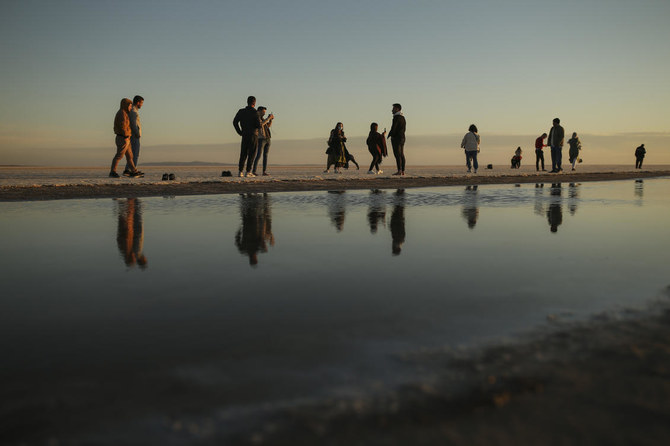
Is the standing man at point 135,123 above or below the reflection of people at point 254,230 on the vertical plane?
above

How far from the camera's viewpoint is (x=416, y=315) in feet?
9.50

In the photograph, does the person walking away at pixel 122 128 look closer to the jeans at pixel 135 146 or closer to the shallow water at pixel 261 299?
the jeans at pixel 135 146

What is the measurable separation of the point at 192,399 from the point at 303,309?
117 centimetres

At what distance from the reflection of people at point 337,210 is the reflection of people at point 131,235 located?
7.64ft

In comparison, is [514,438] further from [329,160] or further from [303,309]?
[329,160]

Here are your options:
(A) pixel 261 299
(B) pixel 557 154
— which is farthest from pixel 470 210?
(B) pixel 557 154

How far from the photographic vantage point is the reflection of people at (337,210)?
703cm

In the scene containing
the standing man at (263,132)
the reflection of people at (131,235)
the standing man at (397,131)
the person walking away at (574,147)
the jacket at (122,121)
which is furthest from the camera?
the person walking away at (574,147)

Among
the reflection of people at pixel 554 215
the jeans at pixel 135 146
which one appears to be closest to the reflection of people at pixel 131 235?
the reflection of people at pixel 554 215

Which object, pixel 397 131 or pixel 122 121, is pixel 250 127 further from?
pixel 397 131

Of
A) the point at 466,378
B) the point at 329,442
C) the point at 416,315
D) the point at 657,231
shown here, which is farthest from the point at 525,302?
the point at 657,231

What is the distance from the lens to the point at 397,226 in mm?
6832

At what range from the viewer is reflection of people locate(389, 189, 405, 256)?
527 centimetres

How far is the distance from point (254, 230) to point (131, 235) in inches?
54.5
